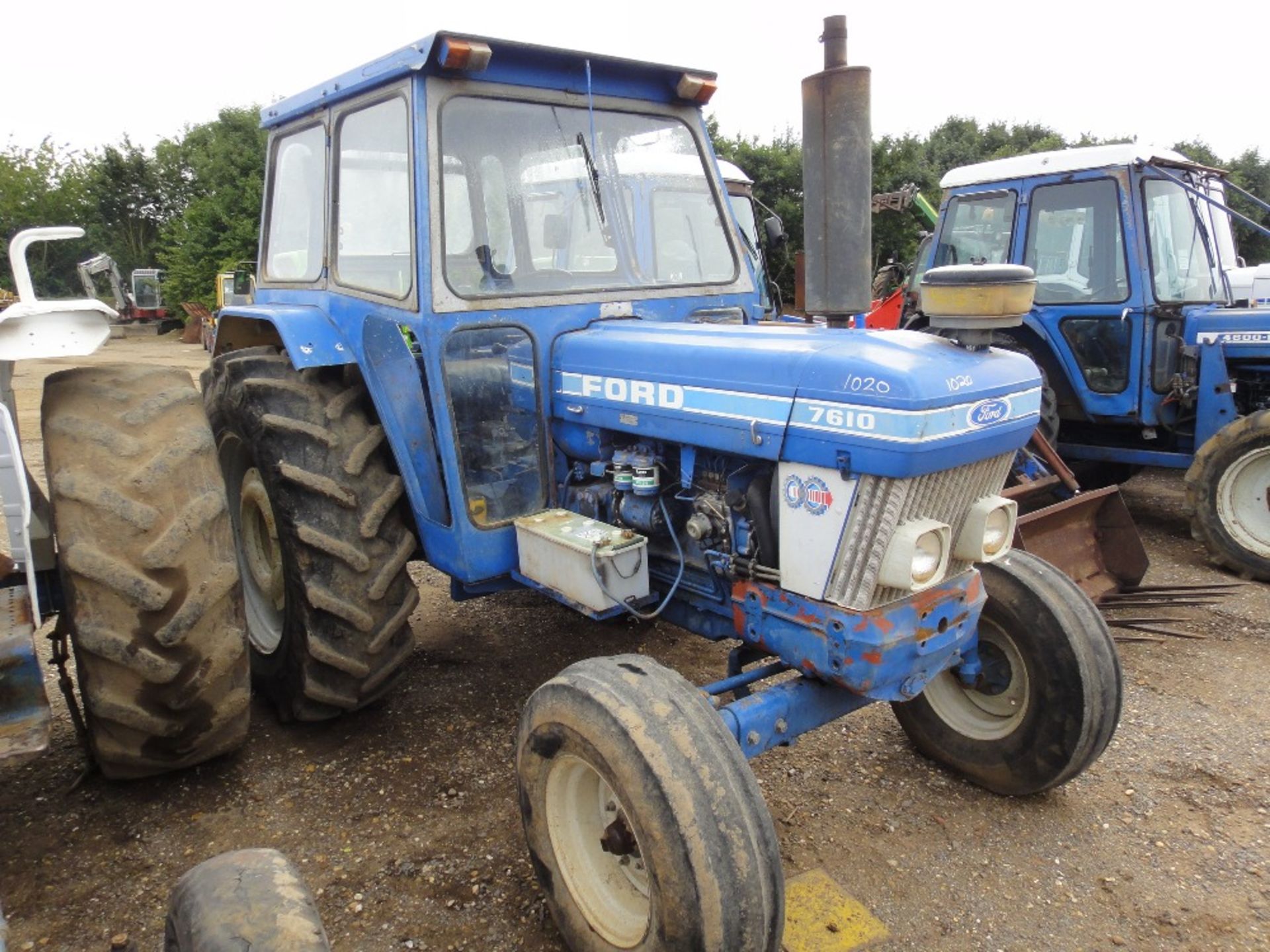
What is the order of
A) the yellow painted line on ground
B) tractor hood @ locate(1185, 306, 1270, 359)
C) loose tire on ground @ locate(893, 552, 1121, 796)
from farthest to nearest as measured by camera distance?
1. tractor hood @ locate(1185, 306, 1270, 359)
2. loose tire on ground @ locate(893, 552, 1121, 796)
3. the yellow painted line on ground

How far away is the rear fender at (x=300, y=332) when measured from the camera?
3.09m

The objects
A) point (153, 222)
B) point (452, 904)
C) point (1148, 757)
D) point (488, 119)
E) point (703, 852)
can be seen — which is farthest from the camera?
point (153, 222)

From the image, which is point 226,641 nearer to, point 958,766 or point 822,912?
point 822,912

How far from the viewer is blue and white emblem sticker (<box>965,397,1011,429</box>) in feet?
7.52

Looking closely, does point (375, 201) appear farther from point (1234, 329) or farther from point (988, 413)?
point (1234, 329)

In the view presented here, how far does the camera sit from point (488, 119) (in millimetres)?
2990

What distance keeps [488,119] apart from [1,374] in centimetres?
165

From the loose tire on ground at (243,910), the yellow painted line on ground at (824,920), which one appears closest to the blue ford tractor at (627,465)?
the yellow painted line on ground at (824,920)

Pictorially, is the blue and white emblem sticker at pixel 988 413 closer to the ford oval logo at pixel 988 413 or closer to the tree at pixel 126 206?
the ford oval logo at pixel 988 413

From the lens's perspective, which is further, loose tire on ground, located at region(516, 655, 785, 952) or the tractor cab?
the tractor cab

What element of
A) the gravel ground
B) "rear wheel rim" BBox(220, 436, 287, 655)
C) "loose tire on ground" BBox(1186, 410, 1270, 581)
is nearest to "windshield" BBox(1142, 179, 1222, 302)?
"loose tire on ground" BBox(1186, 410, 1270, 581)

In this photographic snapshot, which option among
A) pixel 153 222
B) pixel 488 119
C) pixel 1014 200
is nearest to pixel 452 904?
pixel 488 119

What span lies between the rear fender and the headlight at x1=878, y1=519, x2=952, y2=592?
6.26ft

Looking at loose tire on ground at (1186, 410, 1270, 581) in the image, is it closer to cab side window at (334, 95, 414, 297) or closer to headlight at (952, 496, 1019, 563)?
headlight at (952, 496, 1019, 563)
